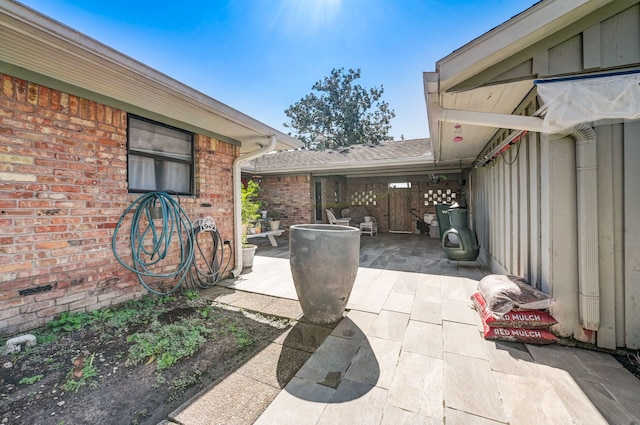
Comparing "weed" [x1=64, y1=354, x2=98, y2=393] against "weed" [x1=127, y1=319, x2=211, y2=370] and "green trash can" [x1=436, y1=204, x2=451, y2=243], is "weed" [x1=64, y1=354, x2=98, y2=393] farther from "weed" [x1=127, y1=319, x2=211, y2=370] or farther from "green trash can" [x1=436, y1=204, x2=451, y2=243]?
"green trash can" [x1=436, y1=204, x2=451, y2=243]

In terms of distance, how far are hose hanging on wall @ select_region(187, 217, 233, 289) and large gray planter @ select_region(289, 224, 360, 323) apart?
1.83 meters

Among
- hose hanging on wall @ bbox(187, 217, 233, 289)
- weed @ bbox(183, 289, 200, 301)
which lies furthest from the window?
weed @ bbox(183, 289, 200, 301)

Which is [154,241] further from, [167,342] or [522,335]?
[522,335]

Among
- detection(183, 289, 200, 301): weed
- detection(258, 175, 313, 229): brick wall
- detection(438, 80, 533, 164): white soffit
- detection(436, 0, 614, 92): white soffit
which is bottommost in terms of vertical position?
detection(183, 289, 200, 301): weed

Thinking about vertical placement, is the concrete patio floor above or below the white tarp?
below

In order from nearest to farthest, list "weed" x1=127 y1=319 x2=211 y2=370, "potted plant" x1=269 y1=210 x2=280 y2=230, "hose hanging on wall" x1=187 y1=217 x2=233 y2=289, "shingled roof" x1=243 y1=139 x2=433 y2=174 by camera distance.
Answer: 1. "weed" x1=127 y1=319 x2=211 y2=370
2. "hose hanging on wall" x1=187 y1=217 x2=233 y2=289
3. "shingled roof" x1=243 y1=139 x2=433 y2=174
4. "potted plant" x1=269 y1=210 x2=280 y2=230

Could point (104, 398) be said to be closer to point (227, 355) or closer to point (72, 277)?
point (227, 355)

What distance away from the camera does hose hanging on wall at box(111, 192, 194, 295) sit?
117 inches

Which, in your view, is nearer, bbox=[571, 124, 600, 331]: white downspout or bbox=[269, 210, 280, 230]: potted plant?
bbox=[571, 124, 600, 331]: white downspout

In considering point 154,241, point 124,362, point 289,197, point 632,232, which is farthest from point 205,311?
point 289,197

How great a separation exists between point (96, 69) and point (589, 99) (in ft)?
13.2

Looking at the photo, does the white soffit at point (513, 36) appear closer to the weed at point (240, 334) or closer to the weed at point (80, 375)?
the weed at point (240, 334)

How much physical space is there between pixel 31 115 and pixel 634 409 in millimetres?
5087

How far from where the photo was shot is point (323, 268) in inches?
98.7
